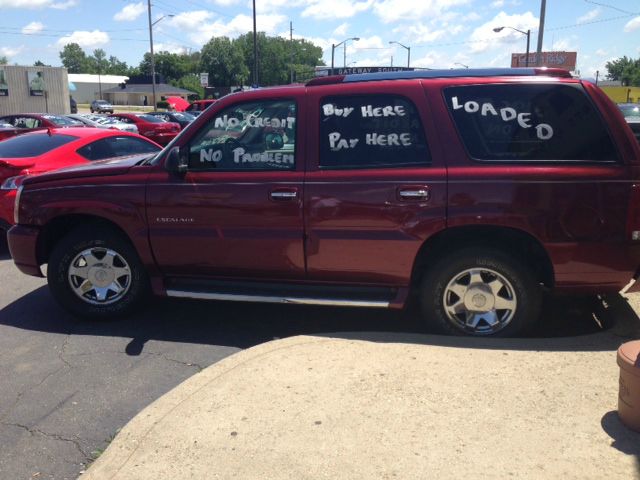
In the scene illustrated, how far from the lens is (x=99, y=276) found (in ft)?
16.7

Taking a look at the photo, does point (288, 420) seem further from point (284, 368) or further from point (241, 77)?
point (241, 77)

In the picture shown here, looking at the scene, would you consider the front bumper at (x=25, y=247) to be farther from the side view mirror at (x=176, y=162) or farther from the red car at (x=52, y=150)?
the red car at (x=52, y=150)

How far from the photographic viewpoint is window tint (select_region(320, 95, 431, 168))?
14.3 ft

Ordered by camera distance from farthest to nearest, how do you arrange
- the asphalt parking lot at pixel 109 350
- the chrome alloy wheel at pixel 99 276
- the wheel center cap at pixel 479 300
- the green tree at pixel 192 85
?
the green tree at pixel 192 85, the chrome alloy wheel at pixel 99 276, the wheel center cap at pixel 479 300, the asphalt parking lot at pixel 109 350

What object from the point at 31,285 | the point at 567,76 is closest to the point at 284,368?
the point at 567,76

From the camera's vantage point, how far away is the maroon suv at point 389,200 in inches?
165

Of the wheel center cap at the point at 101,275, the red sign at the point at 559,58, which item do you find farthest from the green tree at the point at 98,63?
the wheel center cap at the point at 101,275

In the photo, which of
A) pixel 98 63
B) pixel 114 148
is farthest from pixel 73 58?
pixel 114 148

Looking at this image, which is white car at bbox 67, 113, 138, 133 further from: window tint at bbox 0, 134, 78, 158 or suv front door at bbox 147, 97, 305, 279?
suv front door at bbox 147, 97, 305, 279

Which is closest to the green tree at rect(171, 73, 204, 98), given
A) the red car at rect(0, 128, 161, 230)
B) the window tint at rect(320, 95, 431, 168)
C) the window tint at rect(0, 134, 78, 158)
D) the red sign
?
the red sign

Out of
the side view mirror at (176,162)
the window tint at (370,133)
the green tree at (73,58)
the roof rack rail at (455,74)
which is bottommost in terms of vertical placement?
the side view mirror at (176,162)

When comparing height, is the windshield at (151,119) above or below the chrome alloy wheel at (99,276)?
above

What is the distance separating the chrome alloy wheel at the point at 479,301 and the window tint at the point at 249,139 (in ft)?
4.99

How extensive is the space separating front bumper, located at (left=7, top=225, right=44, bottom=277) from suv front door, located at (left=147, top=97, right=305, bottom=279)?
1136 millimetres
